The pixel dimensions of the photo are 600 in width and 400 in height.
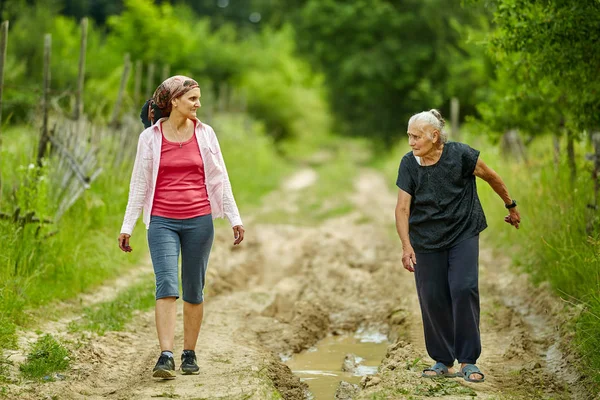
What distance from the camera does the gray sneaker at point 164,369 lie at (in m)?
4.94

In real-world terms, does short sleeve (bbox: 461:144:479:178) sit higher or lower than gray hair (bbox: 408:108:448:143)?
lower

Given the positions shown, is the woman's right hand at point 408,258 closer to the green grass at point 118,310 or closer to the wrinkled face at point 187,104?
the wrinkled face at point 187,104

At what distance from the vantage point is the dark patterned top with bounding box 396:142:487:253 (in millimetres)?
4969

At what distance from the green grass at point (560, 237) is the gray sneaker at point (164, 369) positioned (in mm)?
2510

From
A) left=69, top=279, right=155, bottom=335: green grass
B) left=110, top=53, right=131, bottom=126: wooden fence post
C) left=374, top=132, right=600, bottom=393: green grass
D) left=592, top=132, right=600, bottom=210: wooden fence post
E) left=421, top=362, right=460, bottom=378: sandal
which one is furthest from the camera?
left=110, top=53, right=131, bottom=126: wooden fence post

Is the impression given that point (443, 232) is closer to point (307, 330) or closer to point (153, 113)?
point (153, 113)

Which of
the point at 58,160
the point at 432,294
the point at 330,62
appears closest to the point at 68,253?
the point at 58,160

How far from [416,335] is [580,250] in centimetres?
149

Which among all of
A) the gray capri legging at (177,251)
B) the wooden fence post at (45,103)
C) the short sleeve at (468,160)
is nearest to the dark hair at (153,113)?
the gray capri legging at (177,251)

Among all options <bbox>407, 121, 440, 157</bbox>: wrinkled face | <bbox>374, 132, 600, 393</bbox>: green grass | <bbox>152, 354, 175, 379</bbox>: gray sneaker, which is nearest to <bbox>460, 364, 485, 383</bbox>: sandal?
<bbox>374, 132, 600, 393</bbox>: green grass

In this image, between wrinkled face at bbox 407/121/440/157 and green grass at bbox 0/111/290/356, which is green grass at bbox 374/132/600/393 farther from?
green grass at bbox 0/111/290/356

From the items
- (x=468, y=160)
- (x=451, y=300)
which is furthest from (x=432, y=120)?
(x=451, y=300)

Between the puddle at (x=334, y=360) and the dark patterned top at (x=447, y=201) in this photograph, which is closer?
the dark patterned top at (x=447, y=201)

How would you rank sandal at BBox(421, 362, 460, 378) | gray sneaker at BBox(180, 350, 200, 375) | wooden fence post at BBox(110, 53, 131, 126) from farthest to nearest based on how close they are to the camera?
wooden fence post at BBox(110, 53, 131, 126) → gray sneaker at BBox(180, 350, 200, 375) → sandal at BBox(421, 362, 460, 378)
